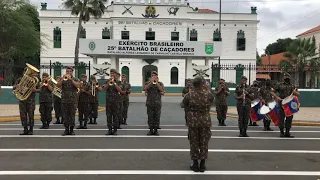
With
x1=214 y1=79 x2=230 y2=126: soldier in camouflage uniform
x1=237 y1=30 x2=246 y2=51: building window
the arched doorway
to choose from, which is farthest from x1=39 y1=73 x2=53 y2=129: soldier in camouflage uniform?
x1=237 y1=30 x2=246 y2=51: building window

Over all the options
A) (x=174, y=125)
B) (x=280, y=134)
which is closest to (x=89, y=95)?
(x=174, y=125)

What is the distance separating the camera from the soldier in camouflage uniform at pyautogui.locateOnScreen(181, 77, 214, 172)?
21.4 ft

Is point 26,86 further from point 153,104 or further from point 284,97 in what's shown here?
point 284,97

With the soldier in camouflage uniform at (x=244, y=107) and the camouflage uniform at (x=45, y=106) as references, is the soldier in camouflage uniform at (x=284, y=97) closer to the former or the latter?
the soldier in camouflage uniform at (x=244, y=107)

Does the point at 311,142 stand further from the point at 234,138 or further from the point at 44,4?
the point at 44,4

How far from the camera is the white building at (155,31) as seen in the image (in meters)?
39.8

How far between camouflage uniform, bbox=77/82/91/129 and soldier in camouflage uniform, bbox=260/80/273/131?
611 centimetres

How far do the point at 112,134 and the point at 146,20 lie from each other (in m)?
30.8

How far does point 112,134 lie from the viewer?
1056 centimetres
